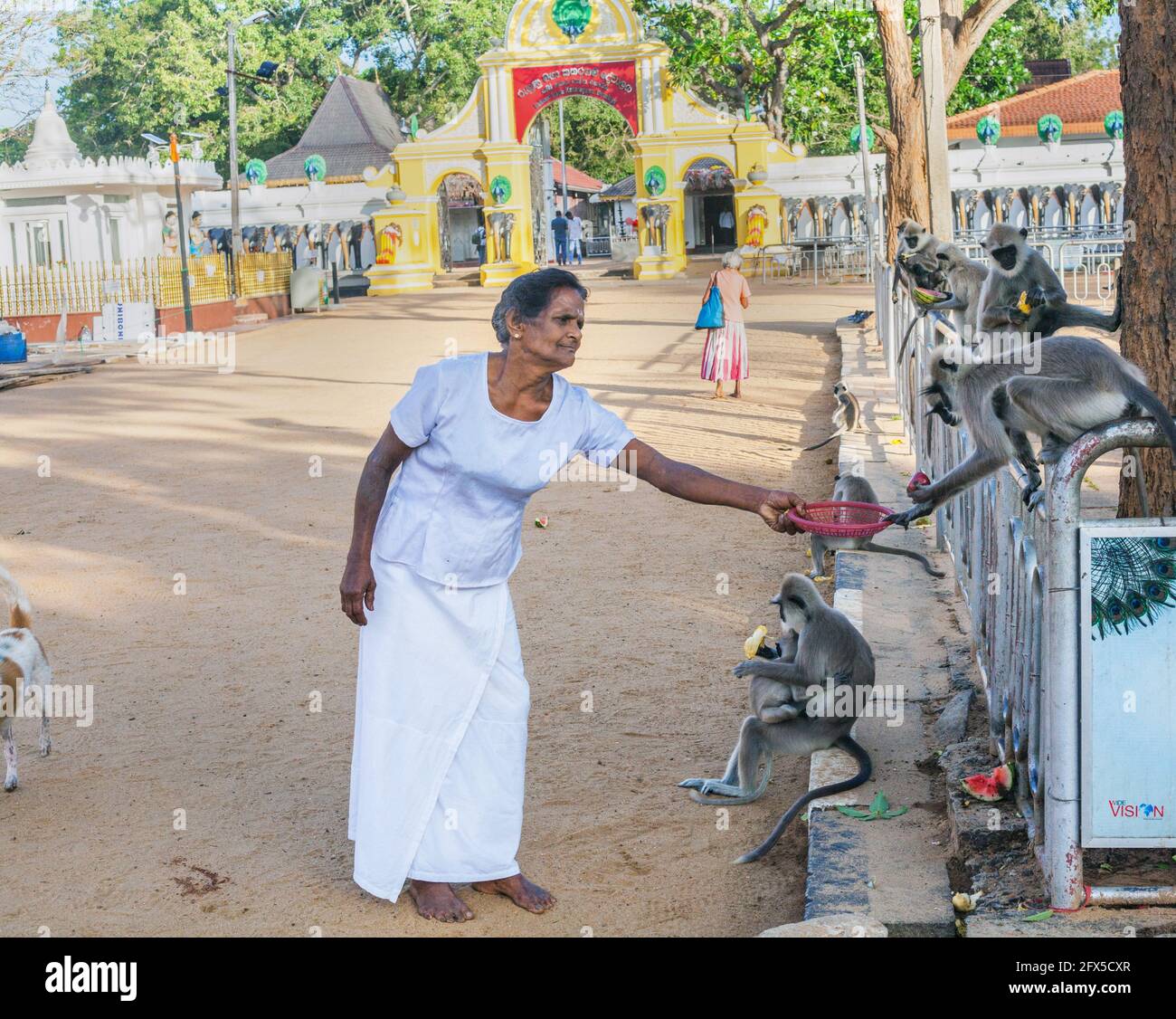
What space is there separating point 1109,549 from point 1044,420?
81cm

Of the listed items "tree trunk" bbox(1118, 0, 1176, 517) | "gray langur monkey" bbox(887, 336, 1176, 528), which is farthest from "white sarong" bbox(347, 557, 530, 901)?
"tree trunk" bbox(1118, 0, 1176, 517)

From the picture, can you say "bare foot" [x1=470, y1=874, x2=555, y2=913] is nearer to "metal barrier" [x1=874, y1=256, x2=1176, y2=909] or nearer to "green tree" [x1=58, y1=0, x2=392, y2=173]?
"metal barrier" [x1=874, y1=256, x2=1176, y2=909]

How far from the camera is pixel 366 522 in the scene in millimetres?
3826

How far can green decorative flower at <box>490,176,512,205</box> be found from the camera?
37.3m

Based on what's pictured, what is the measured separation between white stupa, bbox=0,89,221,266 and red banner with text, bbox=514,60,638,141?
10.9 meters

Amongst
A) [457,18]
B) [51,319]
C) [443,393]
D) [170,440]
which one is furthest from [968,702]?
[457,18]

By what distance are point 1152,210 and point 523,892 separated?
2.80 meters

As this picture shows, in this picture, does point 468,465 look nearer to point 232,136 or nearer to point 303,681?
point 303,681

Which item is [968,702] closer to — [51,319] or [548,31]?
[51,319]

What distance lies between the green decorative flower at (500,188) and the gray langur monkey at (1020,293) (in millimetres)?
31197

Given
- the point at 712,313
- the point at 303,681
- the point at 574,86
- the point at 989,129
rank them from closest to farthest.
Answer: the point at 303,681
the point at 712,313
the point at 989,129
the point at 574,86

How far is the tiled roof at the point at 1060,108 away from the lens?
135ft

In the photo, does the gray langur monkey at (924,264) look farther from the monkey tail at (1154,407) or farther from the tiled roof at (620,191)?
the tiled roof at (620,191)

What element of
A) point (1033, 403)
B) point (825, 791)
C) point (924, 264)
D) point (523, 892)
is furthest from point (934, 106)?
point (523, 892)
